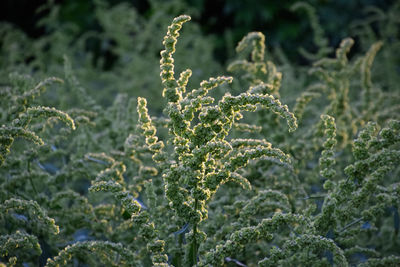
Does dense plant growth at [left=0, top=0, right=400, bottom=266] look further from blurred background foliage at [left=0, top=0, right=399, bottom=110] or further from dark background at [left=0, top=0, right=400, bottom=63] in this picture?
dark background at [left=0, top=0, right=400, bottom=63]

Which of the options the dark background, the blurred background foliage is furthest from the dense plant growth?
the dark background

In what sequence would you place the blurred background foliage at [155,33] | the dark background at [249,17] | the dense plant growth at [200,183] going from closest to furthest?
1. the dense plant growth at [200,183]
2. the blurred background foliage at [155,33]
3. the dark background at [249,17]

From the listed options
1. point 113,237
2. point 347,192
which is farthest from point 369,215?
point 113,237

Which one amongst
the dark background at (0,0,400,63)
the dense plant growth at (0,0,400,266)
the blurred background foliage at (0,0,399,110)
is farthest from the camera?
the dark background at (0,0,400,63)

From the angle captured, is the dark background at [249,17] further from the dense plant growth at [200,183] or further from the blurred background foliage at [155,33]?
the dense plant growth at [200,183]

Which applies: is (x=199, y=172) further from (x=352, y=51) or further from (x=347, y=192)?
(x=352, y=51)

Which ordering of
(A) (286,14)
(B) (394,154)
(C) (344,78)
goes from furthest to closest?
1. (A) (286,14)
2. (C) (344,78)
3. (B) (394,154)

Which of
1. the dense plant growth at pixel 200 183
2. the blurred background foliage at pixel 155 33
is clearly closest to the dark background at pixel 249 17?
the blurred background foliage at pixel 155 33

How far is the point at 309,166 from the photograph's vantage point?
318 cm

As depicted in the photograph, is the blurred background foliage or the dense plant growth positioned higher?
the blurred background foliage

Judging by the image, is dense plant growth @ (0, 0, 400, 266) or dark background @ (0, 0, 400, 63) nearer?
dense plant growth @ (0, 0, 400, 266)

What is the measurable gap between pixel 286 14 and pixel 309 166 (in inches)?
177

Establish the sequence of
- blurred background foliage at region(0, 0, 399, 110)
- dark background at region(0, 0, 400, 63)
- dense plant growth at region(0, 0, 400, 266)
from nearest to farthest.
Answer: dense plant growth at region(0, 0, 400, 266)
blurred background foliage at region(0, 0, 399, 110)
dark background at region(0, 0, 400, 63)

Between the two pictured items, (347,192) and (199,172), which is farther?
(347,192)
